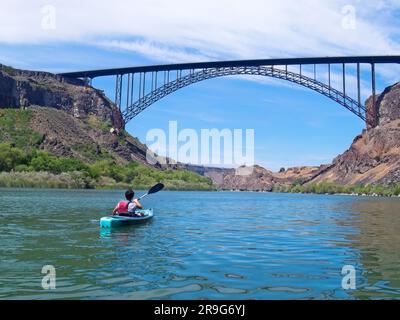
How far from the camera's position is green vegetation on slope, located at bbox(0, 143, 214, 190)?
85750 millimetres

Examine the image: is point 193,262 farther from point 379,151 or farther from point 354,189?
point 379,151

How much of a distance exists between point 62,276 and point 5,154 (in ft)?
299

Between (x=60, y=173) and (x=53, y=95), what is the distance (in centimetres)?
6292

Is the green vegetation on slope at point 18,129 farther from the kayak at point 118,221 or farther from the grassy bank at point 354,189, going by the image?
the kayak at point 118,221

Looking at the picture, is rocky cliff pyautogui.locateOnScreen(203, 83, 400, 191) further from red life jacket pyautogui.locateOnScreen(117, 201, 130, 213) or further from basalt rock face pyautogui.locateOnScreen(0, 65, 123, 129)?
red life jacket pyautogui.locateOnScreen(117, 201, 130, 213)

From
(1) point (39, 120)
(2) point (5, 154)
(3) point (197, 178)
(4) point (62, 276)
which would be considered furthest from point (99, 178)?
(4) point (62, 276)

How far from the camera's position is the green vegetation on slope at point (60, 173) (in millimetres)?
85750

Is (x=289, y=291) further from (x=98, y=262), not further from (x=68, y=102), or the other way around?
(x=68, y=102)

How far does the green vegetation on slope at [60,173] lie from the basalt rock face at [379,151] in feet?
194

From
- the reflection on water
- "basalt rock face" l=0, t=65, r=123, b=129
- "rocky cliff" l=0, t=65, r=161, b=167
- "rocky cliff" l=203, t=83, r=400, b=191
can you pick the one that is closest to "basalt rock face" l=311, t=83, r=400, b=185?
"rocky cliff" l=203, t=83, r=400, b=191

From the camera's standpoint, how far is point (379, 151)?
6048 inches

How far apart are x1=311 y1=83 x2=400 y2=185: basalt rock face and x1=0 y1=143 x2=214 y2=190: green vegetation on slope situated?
5924 cm

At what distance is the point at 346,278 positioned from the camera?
11.2 meters

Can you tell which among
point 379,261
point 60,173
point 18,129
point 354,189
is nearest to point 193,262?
point 379,261
